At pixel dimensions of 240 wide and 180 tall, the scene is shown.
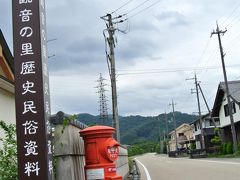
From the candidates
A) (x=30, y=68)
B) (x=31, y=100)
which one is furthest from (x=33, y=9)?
(x=31, y=100)

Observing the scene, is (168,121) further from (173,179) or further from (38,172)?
(38,172)

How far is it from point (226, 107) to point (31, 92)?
5016 cm

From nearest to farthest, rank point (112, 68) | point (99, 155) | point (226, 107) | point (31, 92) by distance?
point (31, 92), point (99, 155), point (112, 68), point (226, 107)

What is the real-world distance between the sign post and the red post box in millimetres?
1626

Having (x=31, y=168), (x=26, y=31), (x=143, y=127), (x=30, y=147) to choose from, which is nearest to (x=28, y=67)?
(x=26, y=31)

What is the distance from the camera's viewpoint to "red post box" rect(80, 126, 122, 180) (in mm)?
7270

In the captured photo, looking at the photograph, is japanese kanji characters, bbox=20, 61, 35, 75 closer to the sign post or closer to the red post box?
the sign post

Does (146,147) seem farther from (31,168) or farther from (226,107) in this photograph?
(31,168)

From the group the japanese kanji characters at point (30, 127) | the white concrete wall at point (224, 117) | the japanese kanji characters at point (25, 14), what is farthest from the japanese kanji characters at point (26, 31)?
the white concrete wall at point (224, 117)

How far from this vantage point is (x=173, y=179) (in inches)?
762

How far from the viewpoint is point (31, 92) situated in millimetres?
5652

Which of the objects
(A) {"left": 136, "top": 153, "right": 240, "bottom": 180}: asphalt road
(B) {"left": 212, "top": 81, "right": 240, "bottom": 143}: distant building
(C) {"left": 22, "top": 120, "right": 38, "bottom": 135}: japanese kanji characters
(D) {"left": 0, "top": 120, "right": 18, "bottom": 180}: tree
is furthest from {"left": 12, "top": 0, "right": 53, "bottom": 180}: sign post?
(B) {"left": 212, "top": 81, "right": 240, "bottom": 143}: distant building

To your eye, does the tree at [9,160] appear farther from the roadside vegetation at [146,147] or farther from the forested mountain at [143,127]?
the forested mountain at [143,127]

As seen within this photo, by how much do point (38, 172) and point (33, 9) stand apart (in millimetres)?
2204
